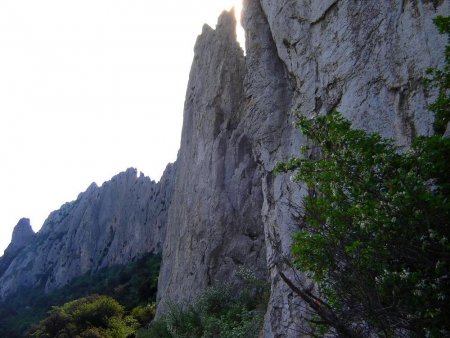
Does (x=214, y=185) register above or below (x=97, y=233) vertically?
below

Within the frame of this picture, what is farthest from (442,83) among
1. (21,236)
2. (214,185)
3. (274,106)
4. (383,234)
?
(21,236)

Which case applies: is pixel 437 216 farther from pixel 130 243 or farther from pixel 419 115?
pixel 130 243

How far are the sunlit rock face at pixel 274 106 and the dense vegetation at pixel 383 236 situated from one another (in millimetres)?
820

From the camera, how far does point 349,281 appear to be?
4461 millimetres

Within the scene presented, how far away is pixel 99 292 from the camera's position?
44.1 metres

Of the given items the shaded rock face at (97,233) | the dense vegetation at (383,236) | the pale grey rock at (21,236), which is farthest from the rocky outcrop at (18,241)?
the dense vegetation at (383,236)

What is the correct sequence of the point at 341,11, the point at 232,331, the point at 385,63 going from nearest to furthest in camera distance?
the point at 385,63 → the point at 341,11 → the point at 232,331

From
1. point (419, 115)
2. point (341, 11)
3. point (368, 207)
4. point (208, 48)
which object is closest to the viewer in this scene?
point (368, 207)

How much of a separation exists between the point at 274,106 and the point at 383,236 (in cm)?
761

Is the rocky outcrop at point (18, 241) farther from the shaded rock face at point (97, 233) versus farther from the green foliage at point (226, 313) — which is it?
the green foliage at point (226, 313)

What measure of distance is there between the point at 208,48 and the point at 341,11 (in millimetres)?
15970

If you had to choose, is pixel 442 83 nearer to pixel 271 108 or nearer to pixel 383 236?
pixel 383 236

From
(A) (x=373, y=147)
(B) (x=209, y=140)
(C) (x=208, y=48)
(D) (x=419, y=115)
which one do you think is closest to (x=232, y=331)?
(D) (x=419, y=115)

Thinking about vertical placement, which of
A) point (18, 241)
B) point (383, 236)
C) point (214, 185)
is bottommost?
point (383, 236)
